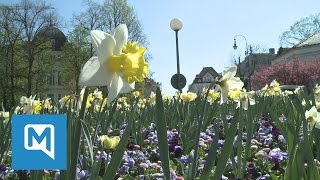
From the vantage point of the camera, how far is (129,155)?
2.74 meters

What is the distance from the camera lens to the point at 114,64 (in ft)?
3.67

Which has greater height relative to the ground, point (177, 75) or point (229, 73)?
point (177, 75)

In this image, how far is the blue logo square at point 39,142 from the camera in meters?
1.21

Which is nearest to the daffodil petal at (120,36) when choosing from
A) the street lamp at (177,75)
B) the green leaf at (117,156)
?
Answer: the green leaf at (117,156)

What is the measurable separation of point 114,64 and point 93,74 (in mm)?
55

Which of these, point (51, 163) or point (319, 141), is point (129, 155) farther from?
point (51, 163)

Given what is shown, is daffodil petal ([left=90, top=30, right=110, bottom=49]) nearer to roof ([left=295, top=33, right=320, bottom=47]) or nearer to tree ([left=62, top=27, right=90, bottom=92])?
tree ([left=62, top=27, right=90, bottom=92])

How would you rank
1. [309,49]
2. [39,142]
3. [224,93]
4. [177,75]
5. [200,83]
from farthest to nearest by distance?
[309,49]
[200,83]
[177,75]
[224,93]
[39,142]

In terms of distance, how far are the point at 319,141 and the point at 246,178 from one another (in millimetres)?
411

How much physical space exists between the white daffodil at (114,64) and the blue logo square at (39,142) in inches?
8.5

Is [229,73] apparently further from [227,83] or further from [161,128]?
[161,128]

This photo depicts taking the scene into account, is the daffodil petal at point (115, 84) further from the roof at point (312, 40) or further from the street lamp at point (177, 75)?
the roof at point (312, 40)

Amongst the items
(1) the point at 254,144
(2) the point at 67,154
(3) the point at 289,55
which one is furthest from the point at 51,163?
(3) the point at 289,55

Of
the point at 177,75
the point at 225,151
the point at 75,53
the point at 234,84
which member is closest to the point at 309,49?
the point at 75,53
